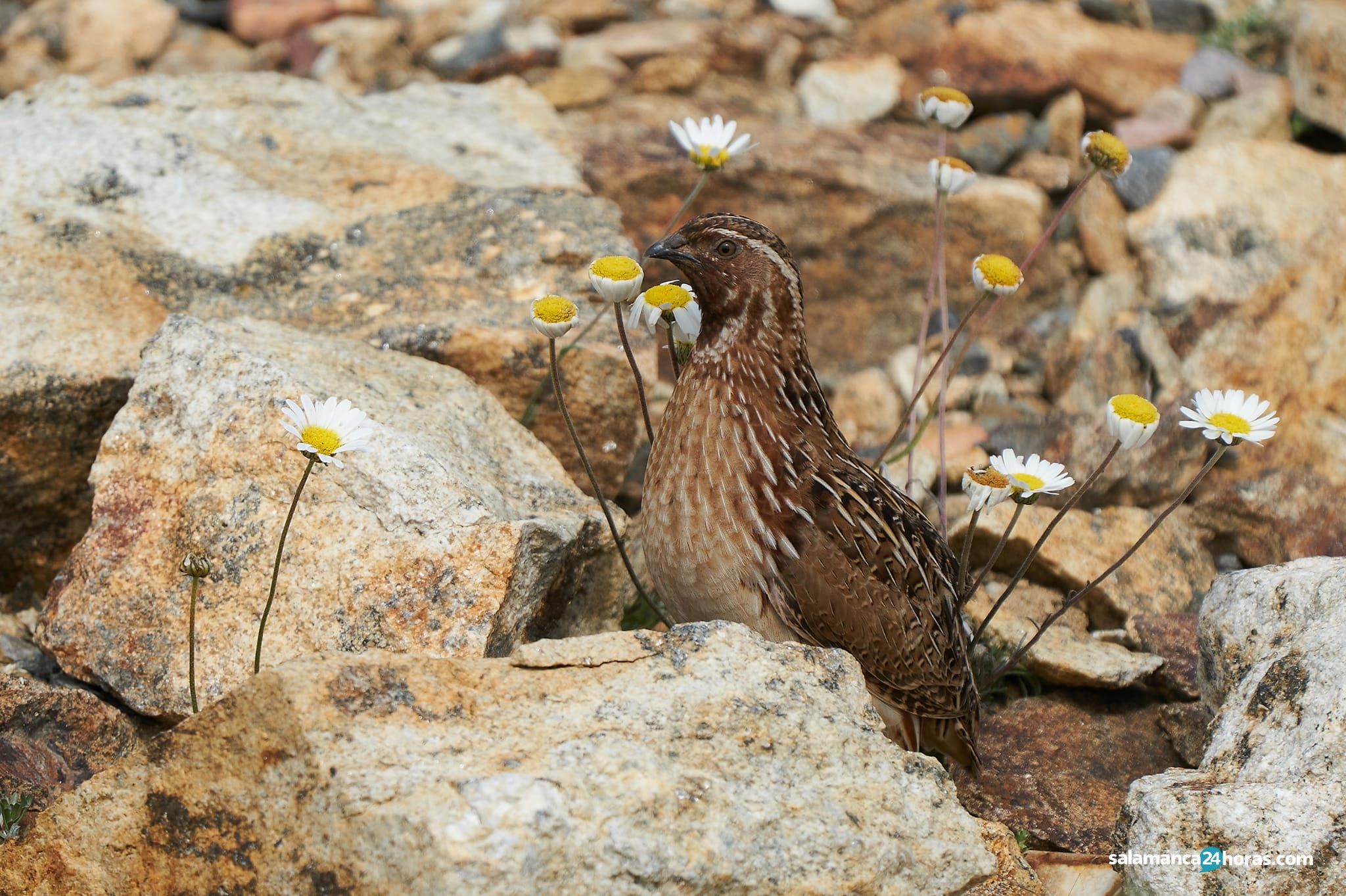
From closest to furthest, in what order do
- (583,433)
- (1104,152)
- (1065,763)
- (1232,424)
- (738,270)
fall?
(1232,424) < (738,270) < (1065,763) < (1104,152) < (583,433)

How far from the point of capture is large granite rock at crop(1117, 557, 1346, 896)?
12.5 feet

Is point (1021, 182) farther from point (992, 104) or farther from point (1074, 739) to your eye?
point (1074, 739)

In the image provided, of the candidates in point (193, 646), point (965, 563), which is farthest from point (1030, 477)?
point (193, 646)

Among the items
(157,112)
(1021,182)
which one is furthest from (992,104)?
(157,112)

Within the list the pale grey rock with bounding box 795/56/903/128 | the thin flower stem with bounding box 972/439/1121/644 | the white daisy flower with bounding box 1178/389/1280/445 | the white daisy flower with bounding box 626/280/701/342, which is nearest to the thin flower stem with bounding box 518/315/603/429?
the white daisy flower with bounding box 626/280/701/342

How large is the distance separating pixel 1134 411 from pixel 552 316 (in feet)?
5.69

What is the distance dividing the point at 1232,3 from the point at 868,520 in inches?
302

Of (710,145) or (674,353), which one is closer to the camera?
(674,353)

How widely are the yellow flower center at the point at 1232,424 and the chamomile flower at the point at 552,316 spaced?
1.98 metres

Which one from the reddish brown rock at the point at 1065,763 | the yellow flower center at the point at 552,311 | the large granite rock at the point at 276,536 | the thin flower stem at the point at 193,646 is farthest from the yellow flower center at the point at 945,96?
the thin flower stem at the point at 193,646

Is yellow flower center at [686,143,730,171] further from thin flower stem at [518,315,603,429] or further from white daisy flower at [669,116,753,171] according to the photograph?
thin flower stem at [518,315,603,429]

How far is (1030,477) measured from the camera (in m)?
4.41

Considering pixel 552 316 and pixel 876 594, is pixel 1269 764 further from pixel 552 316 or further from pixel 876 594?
pixel 552 316

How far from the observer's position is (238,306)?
5.76 m
